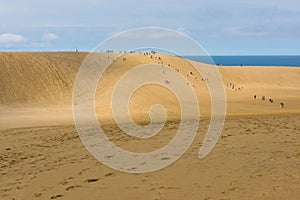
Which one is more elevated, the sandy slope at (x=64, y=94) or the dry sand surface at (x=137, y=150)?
the sandy slope at (x=64, y=94)

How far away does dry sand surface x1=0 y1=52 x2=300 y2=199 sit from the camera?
282 inches

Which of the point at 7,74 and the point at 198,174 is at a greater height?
the point at 7,74

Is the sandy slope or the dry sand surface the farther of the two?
the sandy slope

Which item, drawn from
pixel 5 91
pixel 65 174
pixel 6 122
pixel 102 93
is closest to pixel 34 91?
pixel 5 91

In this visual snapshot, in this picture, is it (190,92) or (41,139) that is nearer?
(41,139)

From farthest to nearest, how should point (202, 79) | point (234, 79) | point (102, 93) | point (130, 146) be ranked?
point (234, 79)
point (202, 79)
point (102, 93)
point (130, 146)

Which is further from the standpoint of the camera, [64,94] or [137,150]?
[64,94]

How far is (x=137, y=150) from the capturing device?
1055 centimetres

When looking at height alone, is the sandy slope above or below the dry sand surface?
above

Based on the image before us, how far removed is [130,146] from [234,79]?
29.2 metres

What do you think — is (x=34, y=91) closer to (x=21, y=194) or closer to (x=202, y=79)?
(x=202, y=79)

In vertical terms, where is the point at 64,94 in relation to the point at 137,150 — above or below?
above

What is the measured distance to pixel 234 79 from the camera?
3866 cm

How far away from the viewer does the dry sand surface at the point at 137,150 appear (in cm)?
717
